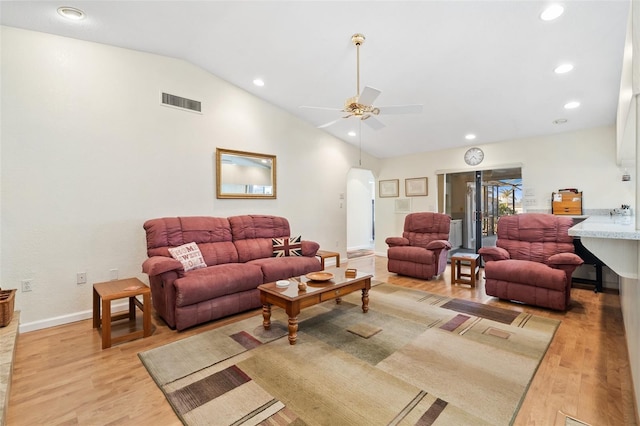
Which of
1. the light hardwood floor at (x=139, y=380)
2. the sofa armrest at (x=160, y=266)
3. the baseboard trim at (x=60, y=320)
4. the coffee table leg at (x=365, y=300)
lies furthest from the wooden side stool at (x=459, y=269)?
the baseboard trim at (x=60, y=320)

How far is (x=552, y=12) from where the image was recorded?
2.52 metres

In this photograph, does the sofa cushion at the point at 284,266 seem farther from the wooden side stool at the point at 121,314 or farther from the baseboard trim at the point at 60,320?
the baseboard trim at the point at 60,320

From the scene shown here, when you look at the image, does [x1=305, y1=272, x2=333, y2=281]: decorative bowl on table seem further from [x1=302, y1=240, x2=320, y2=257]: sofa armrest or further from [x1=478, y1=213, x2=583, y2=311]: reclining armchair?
[x1=478, y1=213, x2=583, y2=311]: reclining armchair

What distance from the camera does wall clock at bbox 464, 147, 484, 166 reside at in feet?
18.7

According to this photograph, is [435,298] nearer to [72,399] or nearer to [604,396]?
[604,396]

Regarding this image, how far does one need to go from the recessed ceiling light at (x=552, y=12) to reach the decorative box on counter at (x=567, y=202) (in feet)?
10.1

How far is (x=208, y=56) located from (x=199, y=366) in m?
3.65

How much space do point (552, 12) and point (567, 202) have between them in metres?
3.20

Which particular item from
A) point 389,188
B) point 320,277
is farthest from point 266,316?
point 389,188

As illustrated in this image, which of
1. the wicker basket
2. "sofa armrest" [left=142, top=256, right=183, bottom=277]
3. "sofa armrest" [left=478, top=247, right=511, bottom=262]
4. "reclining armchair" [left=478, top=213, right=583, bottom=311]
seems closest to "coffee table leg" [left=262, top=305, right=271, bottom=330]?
"sofa armrest" [left=142, top=256, right=183, bottom=277]

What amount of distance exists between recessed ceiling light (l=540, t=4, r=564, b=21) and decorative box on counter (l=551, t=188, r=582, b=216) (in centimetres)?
309

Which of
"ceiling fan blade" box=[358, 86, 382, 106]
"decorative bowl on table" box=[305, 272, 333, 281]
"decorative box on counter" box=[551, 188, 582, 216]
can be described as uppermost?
"ceiling fan blade" box=[358, 86, 382, 106]

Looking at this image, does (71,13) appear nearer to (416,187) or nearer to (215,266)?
(215,266)

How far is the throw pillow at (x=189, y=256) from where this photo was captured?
334 cm
